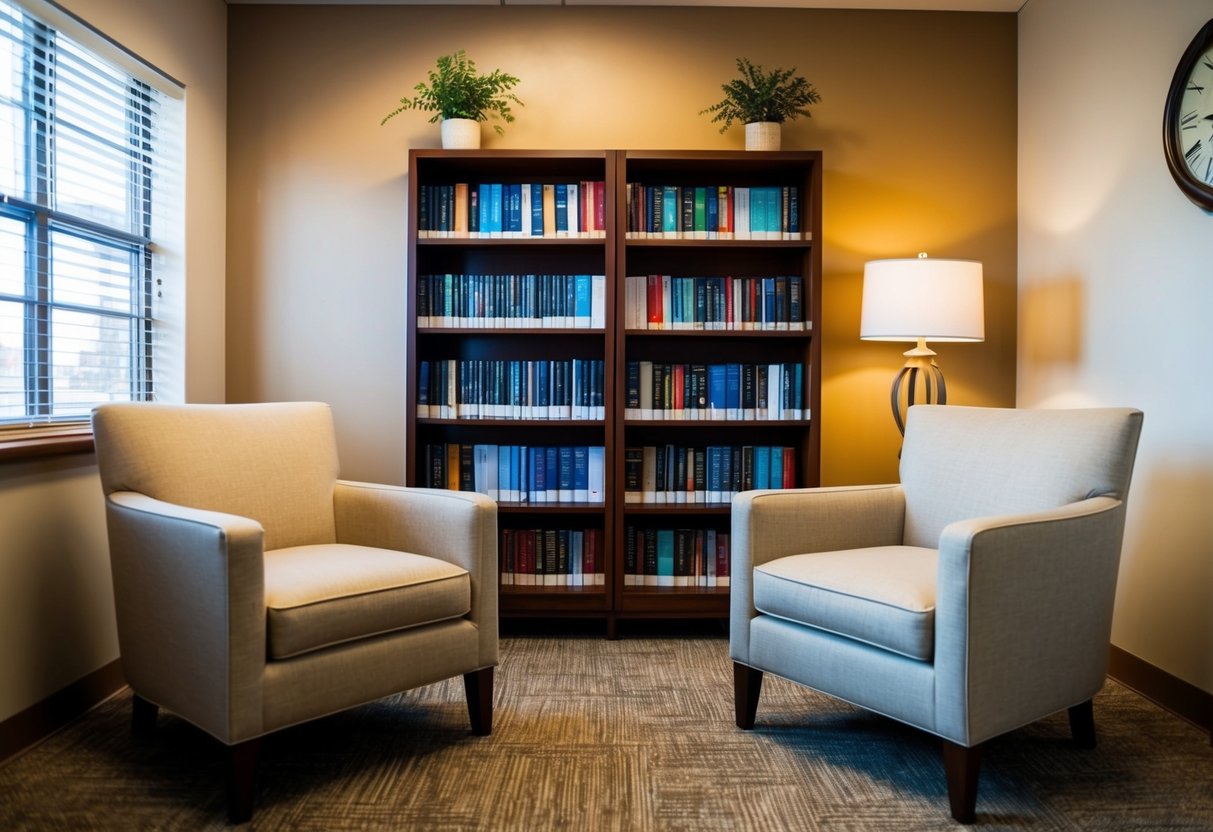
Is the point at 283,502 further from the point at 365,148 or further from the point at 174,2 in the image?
the point at 174,2

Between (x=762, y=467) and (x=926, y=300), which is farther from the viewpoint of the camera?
(x=762, y=467)

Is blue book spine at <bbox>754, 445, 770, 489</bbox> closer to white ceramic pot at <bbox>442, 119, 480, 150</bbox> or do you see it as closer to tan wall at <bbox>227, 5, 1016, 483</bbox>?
tan wall at <bbox>227, 5, 1016, 483</bbox>

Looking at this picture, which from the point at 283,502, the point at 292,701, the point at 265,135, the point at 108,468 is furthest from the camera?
the point at 265,135

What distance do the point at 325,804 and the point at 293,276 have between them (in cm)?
222

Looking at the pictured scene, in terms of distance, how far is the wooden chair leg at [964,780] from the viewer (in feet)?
5.85

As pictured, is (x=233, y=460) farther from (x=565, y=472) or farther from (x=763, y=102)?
(x=763, y=102)

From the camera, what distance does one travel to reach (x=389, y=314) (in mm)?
3418

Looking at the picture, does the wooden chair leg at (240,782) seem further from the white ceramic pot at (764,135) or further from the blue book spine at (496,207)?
the white ceramic pot at (764,135)

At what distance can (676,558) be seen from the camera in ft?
10.5

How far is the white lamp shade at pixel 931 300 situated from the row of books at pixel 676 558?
100 cm

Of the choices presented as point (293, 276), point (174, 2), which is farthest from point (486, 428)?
point (174, 2)

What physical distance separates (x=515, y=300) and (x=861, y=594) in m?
1.74

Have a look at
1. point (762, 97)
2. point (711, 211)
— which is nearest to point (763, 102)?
point (762, 97)

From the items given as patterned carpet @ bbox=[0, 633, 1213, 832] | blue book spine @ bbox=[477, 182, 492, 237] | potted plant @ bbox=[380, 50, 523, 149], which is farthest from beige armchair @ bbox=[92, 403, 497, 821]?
potted plant @ bbox=[380, 50, 523, 149]
